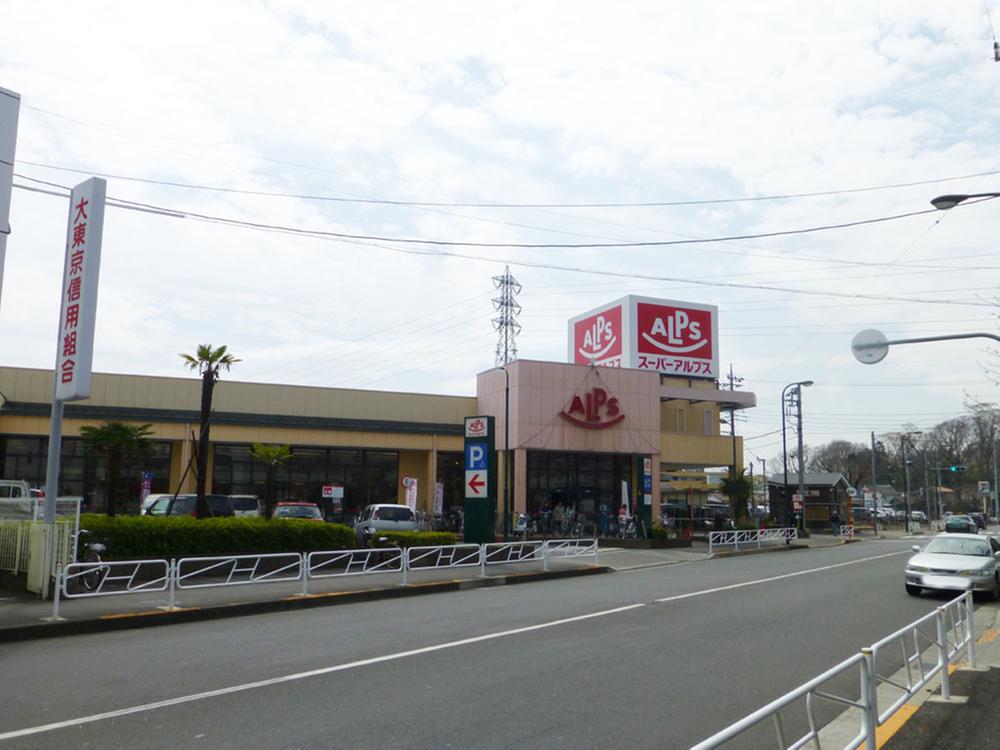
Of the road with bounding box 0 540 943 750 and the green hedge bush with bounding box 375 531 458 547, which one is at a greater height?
the green hedge bush with bounding box 375 531 458 547

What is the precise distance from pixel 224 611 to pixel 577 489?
29.1 m

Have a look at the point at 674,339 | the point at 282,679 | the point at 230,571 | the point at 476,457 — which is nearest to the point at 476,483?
the point at 476,457

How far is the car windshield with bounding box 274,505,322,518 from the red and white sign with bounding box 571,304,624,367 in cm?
2299

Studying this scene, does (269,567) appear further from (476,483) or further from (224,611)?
(476,483)

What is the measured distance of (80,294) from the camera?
52.5ft

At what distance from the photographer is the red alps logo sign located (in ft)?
127

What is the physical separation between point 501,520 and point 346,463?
8371mm

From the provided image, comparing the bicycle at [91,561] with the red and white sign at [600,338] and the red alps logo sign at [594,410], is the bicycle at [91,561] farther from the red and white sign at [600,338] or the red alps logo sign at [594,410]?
the red and white sign at [600,338]

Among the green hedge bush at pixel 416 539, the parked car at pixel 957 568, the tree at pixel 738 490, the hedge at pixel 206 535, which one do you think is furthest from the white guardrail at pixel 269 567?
the tree at pixel 738 490

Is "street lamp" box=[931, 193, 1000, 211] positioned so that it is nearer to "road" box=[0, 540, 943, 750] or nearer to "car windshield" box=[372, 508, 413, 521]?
"road" box=[0, 540, 943, 750]

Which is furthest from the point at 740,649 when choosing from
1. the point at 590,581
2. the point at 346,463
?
the point at 346,463

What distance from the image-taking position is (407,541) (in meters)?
23.1

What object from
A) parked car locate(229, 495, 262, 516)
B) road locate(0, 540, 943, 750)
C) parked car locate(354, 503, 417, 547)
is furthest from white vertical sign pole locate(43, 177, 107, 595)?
parked car locate(229, 495, 262, 516)

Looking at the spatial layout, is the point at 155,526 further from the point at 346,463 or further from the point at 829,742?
the point at 346,463
